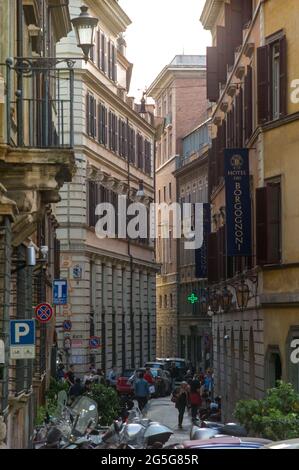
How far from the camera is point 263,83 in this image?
30.7 metres

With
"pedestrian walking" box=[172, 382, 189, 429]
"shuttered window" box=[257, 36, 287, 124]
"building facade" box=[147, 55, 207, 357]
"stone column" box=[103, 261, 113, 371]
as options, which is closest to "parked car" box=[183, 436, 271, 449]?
"shuttered window" box=[257, 36, 287, 124]

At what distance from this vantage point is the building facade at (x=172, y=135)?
8831 centimetres

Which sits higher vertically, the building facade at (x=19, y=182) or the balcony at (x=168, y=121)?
the balcony at (x=168, y=121)

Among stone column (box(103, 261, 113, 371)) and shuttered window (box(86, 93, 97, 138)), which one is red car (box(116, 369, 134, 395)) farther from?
shuttered window (box(86, 93, 97, 138))

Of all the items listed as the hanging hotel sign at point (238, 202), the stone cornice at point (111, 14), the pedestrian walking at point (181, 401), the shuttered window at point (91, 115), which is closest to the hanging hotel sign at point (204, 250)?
the pedestrian walking at point (181, 401)

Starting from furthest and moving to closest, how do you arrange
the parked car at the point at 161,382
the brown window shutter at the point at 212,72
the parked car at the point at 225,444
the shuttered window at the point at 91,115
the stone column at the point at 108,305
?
the stone column at the point at 108,305 < the shuttered window at the point at 91,115 < the parked car at the point at 161,382 < the brown window shutter at the point at 212,72 < the parked car at the point at 225,444

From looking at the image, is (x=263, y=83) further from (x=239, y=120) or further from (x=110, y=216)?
(x=110, y=216)

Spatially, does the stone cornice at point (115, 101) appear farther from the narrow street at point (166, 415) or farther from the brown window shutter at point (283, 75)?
the brown window shutter at point (283, 75)

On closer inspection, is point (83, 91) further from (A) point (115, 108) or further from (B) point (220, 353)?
(B) point (220, 353)

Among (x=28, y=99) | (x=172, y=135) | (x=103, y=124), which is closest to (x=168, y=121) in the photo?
(x=172, y=135)

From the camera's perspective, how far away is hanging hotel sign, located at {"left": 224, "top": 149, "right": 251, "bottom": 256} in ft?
111

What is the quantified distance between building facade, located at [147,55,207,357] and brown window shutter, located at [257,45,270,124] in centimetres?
5595

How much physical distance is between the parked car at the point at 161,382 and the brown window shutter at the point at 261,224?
2604 centimetres

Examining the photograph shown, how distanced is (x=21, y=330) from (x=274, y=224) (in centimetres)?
1159
